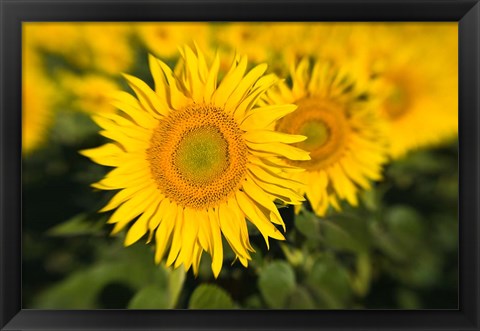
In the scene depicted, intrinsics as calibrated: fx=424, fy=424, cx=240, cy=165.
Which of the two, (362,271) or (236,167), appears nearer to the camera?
(236,167)

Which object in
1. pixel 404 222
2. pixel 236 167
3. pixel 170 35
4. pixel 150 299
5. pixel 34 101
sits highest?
pixel 170 35

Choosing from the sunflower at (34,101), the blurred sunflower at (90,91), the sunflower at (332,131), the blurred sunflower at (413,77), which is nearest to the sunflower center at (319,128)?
the sunflower at (332,131)

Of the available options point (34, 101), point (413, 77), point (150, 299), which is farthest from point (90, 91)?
point (413, 77)

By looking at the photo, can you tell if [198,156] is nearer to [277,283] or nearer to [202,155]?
[202,155]

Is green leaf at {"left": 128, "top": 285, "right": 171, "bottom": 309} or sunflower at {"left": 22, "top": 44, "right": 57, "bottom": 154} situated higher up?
sunflower at {"left": 22, "top": 44, "right": 57, "bottom": 154}

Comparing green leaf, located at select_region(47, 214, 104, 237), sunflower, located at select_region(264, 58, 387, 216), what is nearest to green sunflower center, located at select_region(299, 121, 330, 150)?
sunflower, located at select_region(264, 58, 387, 216)

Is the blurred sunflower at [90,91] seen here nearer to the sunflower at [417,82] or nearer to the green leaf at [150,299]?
the green leaf at [150,299]

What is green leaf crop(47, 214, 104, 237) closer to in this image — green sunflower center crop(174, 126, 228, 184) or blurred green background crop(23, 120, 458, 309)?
blurred green background crop(23, 120, 458, 309)

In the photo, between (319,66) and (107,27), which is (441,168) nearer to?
(319,66)

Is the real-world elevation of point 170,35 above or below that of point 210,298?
above

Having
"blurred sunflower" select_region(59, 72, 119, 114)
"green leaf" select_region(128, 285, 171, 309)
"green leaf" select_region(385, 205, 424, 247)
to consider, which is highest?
"blurred sunflower" select_region(59, 72, 119, 114)
